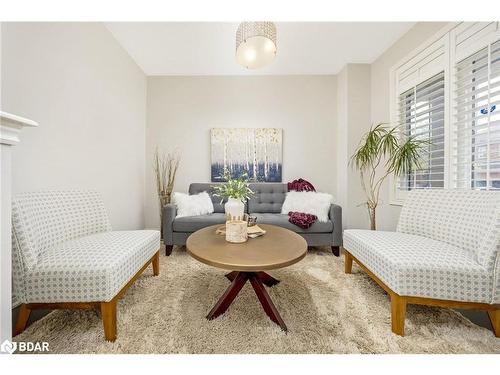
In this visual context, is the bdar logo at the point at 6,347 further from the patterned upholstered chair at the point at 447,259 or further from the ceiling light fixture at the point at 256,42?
the ceiling light fixture at the point at 256,42

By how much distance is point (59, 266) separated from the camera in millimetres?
1153

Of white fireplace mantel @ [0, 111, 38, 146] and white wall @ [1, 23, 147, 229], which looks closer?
white fireplace mantel @ [0, 111, 38, 146]

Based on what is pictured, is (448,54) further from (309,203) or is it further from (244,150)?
(244,150)

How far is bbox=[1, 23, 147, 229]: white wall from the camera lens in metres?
1.49

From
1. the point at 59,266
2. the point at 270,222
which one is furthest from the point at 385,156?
the point at 59,266

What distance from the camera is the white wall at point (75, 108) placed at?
1488 millimetres

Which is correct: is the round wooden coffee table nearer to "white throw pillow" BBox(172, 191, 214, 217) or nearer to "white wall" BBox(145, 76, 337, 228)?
"white throw pillow" BBox(172, 191, 214, 217)

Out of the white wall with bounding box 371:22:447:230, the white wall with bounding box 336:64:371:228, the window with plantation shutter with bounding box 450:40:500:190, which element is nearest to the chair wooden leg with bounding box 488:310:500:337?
the window with plantation shutter with bounding box 450:40:500:190

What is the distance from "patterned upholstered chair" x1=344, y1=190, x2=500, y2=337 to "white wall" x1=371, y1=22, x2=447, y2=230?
1185 mm

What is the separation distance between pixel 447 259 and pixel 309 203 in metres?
→ 1.60

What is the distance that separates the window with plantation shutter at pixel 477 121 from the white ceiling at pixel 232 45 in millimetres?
1038

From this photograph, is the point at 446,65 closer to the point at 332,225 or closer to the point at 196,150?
the point at 332,225

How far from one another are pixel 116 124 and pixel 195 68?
1461 mm
